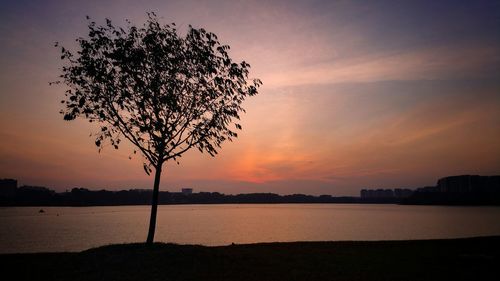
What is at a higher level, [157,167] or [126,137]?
[126,137]

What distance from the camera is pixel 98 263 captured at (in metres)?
20.1

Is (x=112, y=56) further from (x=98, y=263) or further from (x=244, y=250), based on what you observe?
(x=244, y=250)

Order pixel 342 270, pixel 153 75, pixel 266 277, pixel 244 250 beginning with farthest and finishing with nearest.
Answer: pixel 153 75 → pixel 244 250 → pixel 342 270 → pixel 266 277

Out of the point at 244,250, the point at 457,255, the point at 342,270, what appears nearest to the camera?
the point at 342,270

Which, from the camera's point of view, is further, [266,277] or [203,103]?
[203,103]

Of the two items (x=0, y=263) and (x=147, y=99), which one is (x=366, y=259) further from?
(x=0, y=263)

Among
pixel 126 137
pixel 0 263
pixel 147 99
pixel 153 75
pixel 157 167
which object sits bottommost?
pixel 0 263

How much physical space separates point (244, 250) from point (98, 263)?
9176 millimetres

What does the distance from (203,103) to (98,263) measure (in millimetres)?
12859

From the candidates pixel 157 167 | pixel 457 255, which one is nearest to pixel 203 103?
pixel 157 167

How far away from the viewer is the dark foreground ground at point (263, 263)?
17.4m

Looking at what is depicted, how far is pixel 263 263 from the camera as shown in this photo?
20000mm

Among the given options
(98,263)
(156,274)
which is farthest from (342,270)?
(98,263)

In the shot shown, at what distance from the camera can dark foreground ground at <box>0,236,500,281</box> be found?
17406 millimetres
